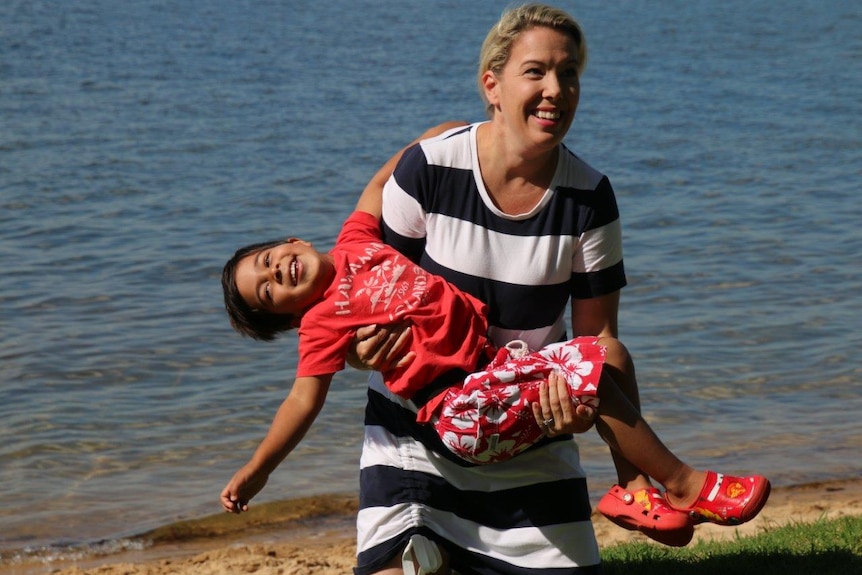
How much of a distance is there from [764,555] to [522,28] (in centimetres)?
243

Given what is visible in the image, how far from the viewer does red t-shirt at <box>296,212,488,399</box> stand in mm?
3510

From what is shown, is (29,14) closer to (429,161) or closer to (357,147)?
(357,147)

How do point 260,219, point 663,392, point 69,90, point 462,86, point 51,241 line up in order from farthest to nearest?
point 462,86, point 69,90, point 260,219, point 51,241, point 663,392

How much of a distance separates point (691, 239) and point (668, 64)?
1071cm

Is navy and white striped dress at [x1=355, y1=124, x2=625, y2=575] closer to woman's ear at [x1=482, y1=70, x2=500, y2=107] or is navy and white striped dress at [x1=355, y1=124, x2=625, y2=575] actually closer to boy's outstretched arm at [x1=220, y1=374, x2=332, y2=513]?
woman's ear at [x1=482, y1=70, x2=500, y2=107]

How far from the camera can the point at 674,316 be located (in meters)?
9.02

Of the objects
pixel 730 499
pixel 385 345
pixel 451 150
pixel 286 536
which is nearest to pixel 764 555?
pixel 730 499

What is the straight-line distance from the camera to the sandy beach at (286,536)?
5.59m

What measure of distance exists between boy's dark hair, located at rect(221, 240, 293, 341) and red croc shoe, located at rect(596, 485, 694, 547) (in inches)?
45.1

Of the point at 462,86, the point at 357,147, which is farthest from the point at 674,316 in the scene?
the point at 462,86

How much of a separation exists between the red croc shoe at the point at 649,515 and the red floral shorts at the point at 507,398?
35cm

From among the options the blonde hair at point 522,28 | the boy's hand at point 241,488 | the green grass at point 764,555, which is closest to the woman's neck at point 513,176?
the blonde hair at point 522,28

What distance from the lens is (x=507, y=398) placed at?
338 centimetres

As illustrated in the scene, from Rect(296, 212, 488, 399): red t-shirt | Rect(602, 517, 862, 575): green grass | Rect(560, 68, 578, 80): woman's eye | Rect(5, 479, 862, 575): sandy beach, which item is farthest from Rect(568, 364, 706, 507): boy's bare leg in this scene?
Rect(5, 479, 862, 575): sandy beach
